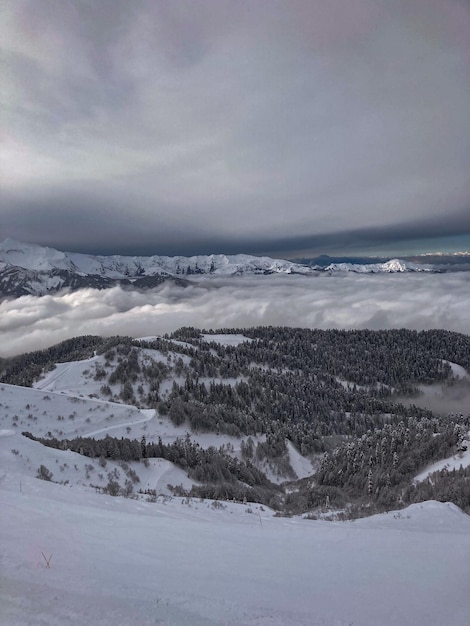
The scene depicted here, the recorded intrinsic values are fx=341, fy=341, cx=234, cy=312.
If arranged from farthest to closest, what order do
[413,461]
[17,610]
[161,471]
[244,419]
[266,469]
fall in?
[244,419]
[266,469]
[161,471]
[413,461]
[17,610]

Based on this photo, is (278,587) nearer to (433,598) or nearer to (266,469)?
(433,598)

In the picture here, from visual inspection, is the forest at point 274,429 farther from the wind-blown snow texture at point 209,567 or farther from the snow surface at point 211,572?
the snow surface at point 211,572

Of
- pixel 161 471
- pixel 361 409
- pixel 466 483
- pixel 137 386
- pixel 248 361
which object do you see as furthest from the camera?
pixel 248 361

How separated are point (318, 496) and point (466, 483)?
16.5 metres

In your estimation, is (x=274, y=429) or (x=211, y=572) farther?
(x=274, y=429)

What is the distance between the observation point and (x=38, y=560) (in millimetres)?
5562

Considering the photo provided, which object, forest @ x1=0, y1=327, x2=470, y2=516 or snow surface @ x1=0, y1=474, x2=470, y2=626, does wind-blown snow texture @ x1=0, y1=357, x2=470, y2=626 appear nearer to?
snow surface @ x1=0, y1=474, x2=470, y2=626

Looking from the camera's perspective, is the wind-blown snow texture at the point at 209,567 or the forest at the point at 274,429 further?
the forest at the point at 274,429

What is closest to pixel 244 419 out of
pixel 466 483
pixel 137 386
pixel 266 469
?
pixel 266 469

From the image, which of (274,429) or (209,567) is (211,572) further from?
(274,429)

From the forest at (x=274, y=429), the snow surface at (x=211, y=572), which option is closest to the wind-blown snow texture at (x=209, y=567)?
the snow surface at (x=211, y=572)

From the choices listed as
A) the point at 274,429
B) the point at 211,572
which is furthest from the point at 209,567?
the point at 274,429

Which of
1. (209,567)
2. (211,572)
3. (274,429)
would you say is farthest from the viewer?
(274,429)

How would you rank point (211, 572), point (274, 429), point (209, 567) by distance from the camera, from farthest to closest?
1. point (274, 429)
2. point (209, 567)
3. point (211, 572)
